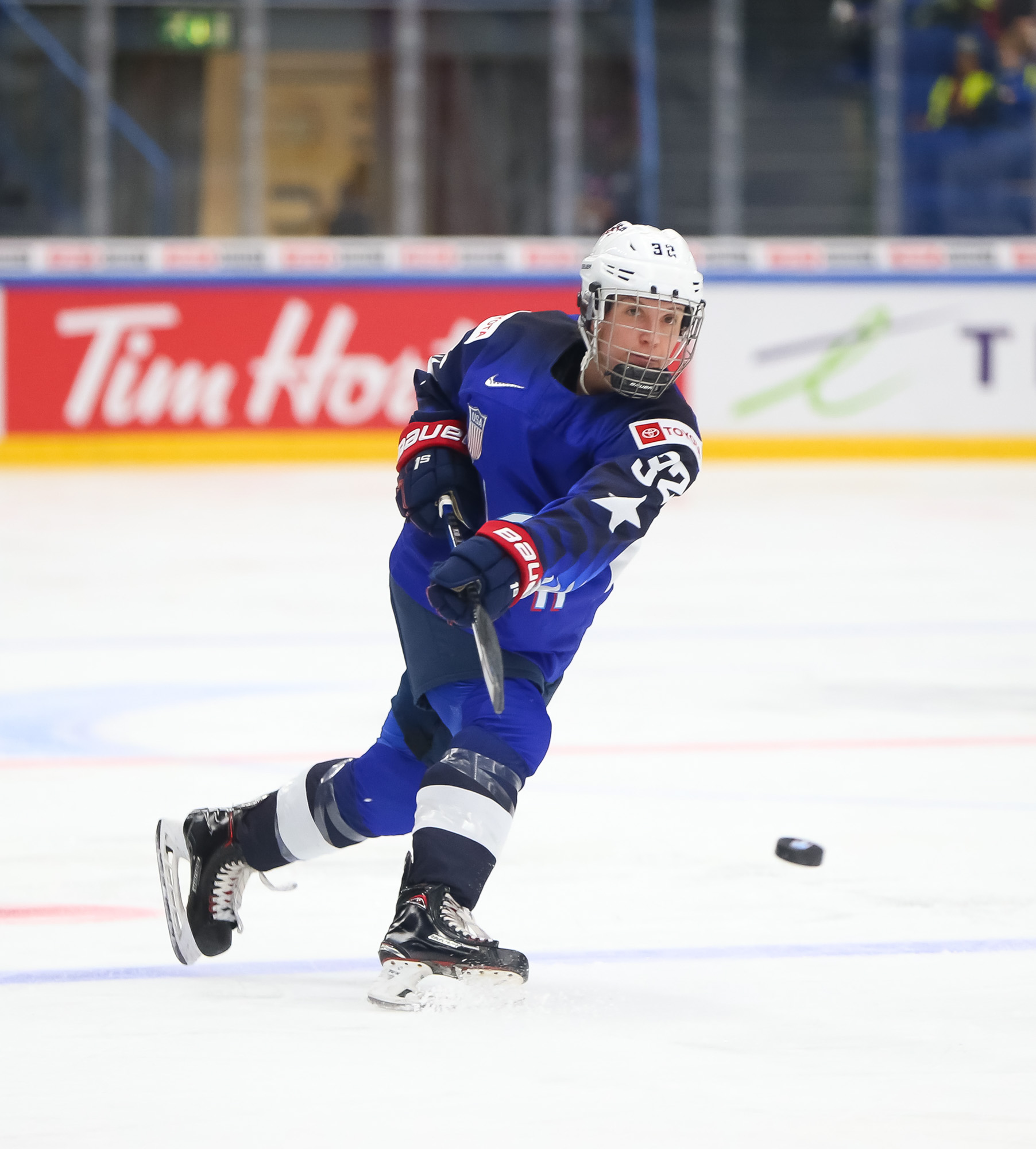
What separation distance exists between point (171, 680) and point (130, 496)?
486 centimetres

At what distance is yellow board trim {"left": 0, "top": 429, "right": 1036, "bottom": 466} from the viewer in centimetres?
1167

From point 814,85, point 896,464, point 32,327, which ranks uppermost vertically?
point 814,85

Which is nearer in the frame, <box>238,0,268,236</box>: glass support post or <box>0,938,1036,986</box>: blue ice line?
<box>0,938,1036,986</box>: blue ice line

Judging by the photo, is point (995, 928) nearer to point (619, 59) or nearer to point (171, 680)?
point (171, 680)

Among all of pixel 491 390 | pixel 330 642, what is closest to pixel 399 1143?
pixel 491 390

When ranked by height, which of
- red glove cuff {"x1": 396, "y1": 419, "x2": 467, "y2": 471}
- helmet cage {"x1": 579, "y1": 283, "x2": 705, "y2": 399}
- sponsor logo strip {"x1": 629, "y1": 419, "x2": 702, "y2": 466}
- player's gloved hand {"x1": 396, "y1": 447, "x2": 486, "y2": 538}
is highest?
helmet cage {"x1": 579, "y1": 283, "x2": 705, "y2": 399}

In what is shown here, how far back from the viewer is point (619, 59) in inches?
561

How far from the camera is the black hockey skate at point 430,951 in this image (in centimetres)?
275

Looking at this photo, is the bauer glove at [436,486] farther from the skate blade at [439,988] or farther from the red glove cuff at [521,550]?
the skate blade at [439,988]

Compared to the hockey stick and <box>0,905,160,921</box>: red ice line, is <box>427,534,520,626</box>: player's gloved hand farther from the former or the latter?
<box>0,905,160,921</box>: red ice line

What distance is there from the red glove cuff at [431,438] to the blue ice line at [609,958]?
0.82m

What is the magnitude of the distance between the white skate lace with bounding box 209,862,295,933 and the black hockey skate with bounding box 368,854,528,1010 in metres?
0.35

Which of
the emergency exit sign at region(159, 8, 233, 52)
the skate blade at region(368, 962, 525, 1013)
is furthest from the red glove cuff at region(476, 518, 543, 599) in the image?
the emergency exit sign at region(159, 8, 233, 52)

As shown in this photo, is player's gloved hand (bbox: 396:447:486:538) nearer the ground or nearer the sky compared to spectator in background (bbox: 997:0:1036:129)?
nearer the ground
